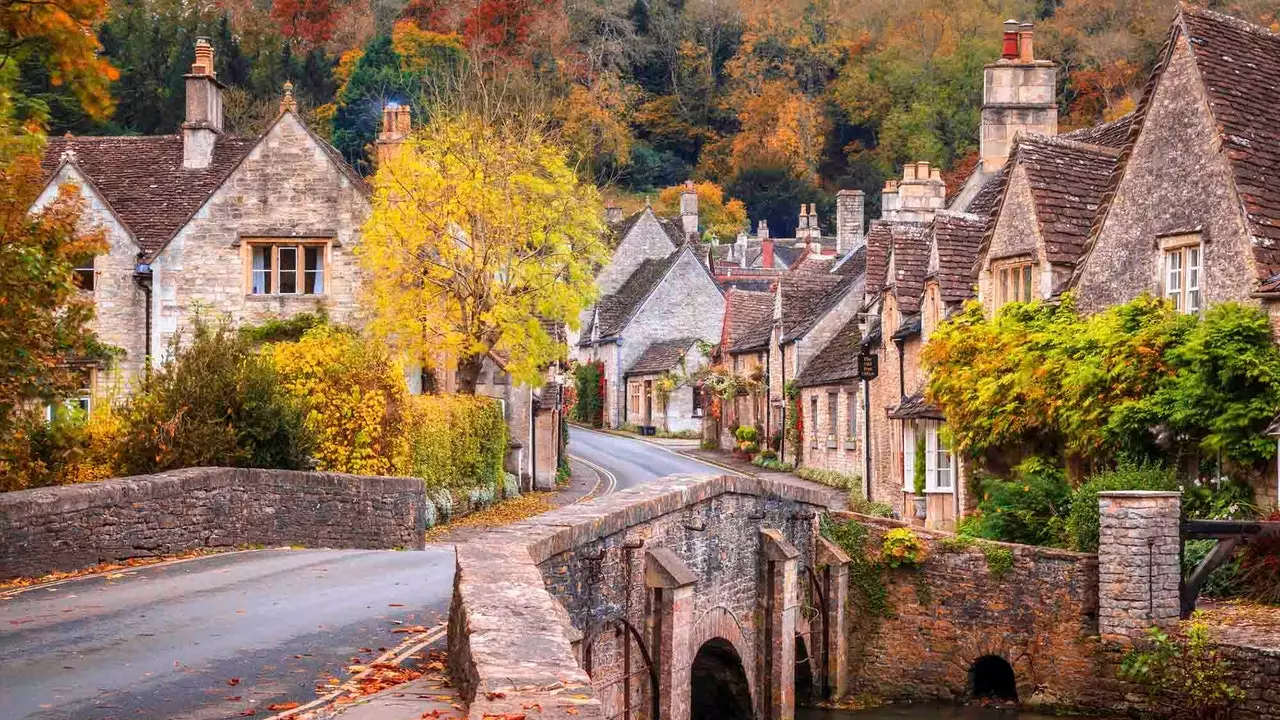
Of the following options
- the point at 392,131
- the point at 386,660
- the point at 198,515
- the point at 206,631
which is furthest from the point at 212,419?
the point at 392,131

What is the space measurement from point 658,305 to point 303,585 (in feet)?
177

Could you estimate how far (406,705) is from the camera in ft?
34.2

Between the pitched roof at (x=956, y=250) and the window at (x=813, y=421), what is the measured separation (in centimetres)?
1341

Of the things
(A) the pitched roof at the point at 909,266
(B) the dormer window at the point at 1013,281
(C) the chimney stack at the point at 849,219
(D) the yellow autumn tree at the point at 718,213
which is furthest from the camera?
(D) the yellow autumn tree at the point at 718,213

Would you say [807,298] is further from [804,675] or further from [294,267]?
[804,675]

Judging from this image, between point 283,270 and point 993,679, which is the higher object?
point 283,270

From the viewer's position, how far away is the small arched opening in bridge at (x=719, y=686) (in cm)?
2447

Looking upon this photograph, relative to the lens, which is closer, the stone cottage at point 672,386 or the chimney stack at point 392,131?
the chimney stack at point 392,131

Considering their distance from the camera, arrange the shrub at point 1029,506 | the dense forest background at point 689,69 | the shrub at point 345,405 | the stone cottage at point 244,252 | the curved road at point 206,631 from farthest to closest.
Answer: the dense forest background at point 689,69
the stone cottage at point 244,252
the shrub at point 345,405
the shrub at point 1029,506
the curved road at point 206,631

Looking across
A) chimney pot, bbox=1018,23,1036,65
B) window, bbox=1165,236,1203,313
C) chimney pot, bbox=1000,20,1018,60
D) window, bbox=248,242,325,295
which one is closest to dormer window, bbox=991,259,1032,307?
window, bbox=1165,236,1203,313

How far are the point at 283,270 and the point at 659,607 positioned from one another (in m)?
21.8

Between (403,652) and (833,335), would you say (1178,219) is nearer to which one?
(403,652)

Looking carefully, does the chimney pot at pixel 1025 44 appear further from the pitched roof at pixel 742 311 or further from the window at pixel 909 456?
the pitched roof at pixel 742 311

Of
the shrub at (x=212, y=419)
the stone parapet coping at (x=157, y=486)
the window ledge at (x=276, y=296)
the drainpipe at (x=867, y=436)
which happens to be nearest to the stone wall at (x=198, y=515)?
the stone parapet coping at (x=157, y=486)
